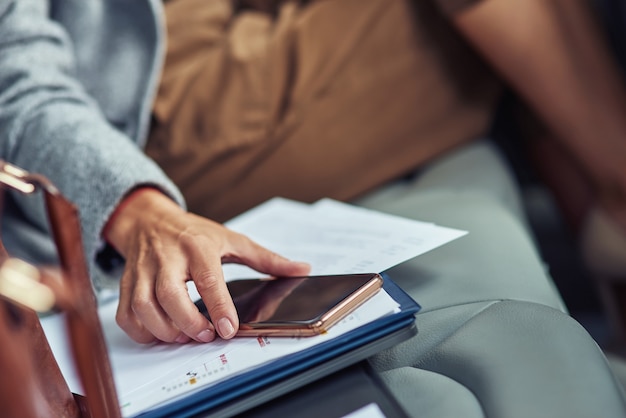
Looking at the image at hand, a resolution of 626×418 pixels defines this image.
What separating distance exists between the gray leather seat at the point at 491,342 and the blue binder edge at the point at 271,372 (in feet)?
0.12

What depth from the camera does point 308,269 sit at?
1.81ft

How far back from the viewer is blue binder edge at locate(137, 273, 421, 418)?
428 millimetres

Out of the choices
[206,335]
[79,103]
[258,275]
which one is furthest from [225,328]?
[79,103]

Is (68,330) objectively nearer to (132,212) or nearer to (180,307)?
(180,307)

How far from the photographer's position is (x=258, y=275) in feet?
1.96

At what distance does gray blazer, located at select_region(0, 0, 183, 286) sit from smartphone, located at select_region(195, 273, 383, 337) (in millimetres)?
179

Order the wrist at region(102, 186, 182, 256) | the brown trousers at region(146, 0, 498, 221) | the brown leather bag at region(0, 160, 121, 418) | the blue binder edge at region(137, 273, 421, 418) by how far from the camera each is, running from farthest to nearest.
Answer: the brown trousers at region(146, 0, 498, 221)
the wrist at region(102, 186, 182, 256)
the blue binder edge at region(137, 273, 421, 418)
the brown leather bag at region(0, 160, 121, 418)

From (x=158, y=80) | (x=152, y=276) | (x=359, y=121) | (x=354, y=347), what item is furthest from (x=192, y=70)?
(x=354, y=347)

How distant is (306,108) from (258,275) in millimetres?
288

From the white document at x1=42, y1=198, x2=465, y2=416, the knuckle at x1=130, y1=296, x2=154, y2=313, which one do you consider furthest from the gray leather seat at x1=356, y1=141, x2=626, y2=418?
the knuckle at x1=130, y1=296, x2=154, y2=313

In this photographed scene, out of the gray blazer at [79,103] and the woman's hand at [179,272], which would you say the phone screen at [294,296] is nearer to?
the woman's hand at [179,272]

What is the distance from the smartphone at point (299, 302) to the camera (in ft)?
1.51

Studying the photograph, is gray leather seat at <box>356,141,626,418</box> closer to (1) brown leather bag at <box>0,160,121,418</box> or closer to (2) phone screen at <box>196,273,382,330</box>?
(2) phone screen at <box>196,273,382,330</box>

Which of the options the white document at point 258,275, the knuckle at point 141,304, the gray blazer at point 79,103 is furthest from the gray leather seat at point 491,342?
the gray blazer at point 79,103
